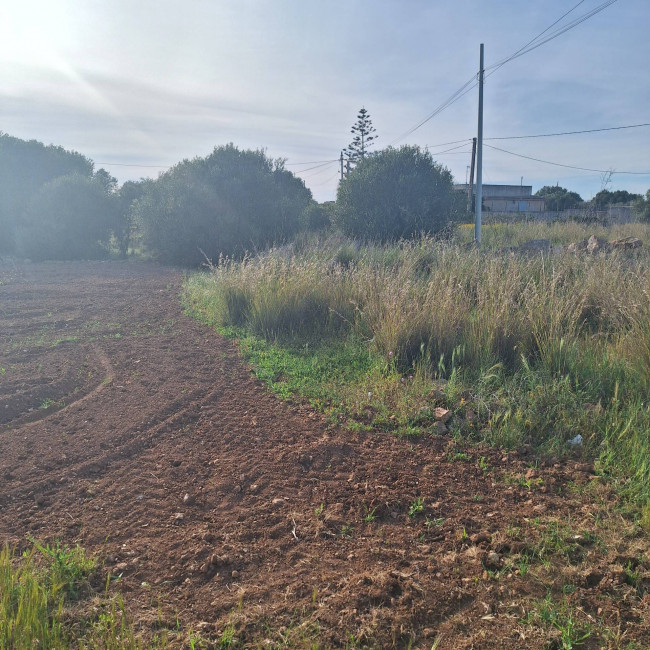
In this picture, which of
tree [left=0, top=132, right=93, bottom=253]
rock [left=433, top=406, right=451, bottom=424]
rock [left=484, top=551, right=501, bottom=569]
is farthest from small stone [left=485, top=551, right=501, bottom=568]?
tree [left=0, top=132, right=93, bottom=253]

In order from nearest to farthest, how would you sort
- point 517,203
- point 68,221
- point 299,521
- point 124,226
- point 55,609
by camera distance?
1. point 55,609
2. point 299,521
3. point 68,221
4. point 124,226
5. point 517,203

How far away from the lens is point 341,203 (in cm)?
1955

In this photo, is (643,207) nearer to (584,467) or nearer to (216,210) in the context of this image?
(216,210)

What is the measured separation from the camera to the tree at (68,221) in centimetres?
2311

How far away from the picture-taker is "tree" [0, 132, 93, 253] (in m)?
23.9

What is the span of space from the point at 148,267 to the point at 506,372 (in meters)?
16.2

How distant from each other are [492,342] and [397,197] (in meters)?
13.7

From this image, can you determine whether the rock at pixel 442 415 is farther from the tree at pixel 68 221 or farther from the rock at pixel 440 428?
the tree at pixel 68 221

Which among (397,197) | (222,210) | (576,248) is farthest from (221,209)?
(576,248)

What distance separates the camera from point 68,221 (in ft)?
76.5

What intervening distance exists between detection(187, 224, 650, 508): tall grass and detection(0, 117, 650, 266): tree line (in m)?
7.36

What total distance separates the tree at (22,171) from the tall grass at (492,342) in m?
19.6

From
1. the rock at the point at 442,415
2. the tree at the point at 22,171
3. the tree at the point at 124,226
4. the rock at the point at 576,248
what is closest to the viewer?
the rock at the point at 442,415

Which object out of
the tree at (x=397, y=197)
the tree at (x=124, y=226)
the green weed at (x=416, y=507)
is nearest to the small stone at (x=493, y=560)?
the green weed at (x=416, y=507)
